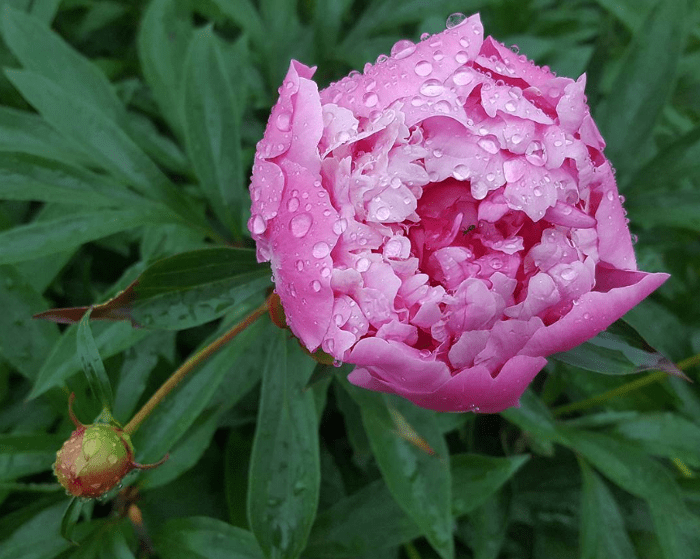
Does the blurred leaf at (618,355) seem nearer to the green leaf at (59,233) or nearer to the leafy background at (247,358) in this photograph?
the leafy background at (247,358)

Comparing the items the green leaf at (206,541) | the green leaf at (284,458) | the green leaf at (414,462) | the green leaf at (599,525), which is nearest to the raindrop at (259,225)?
the green leaf at (284,458)

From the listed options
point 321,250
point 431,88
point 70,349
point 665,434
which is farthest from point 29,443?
point 665,434

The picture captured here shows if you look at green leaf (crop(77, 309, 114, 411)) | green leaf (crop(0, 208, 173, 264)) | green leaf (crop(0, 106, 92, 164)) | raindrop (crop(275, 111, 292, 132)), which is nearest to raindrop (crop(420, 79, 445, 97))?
raindrop (crop(275, 111, 292, 132))

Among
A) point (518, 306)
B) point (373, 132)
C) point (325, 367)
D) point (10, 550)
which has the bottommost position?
point (10, 550)

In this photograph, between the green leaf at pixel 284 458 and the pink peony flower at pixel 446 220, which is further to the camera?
the green leaf at pixel 284 458

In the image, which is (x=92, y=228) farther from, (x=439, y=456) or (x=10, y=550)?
(x=439, y=456)

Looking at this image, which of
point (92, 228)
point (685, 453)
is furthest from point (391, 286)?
point (685, 453)

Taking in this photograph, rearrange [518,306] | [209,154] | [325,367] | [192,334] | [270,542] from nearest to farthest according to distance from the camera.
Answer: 1. [518,306]
2. [325,367]
3. [270,542]
4. [209,154]
5. [192,334]
